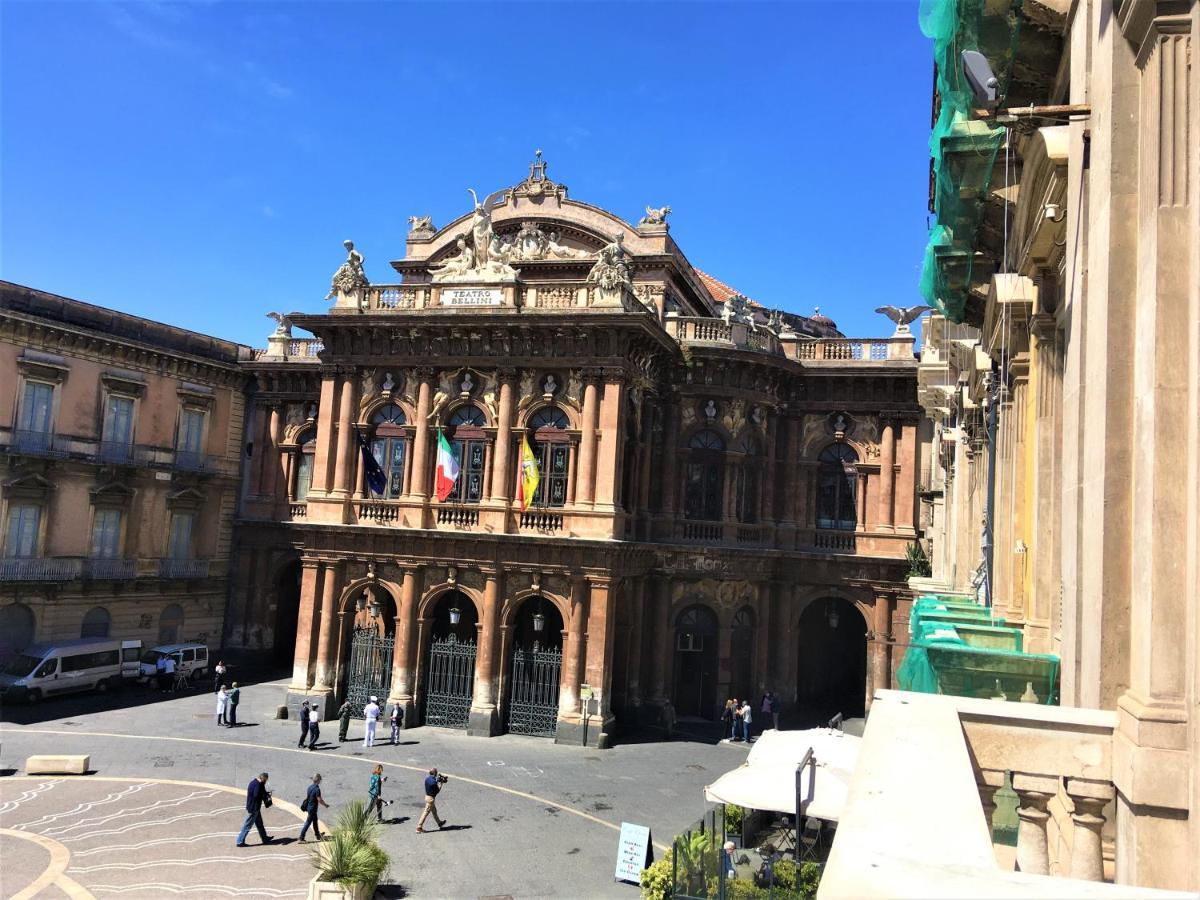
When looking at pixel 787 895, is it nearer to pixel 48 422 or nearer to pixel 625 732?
pixel 625 732

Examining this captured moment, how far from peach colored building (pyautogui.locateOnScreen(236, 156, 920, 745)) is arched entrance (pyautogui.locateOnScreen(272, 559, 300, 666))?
848cm

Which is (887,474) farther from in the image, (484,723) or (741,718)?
(484,723)

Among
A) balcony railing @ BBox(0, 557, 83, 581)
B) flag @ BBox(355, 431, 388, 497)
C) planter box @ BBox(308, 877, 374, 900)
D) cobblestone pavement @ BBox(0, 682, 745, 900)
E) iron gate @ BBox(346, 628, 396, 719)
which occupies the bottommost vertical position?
cobblestone pavement @ BBox(0, 682, 745, 900)

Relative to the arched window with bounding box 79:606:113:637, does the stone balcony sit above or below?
above

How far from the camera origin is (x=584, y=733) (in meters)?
25.0

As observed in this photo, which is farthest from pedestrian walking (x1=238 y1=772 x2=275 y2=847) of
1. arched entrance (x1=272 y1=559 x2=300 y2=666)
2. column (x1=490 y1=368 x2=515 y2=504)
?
arched entrance (x1=272 y1=559 x2=300 y2=666)

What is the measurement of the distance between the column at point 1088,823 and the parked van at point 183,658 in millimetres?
31975

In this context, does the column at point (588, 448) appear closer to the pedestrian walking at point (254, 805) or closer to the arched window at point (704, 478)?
the arched window at point (704, 478)

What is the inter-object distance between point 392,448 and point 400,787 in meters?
11.4

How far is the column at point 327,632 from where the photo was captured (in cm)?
2748

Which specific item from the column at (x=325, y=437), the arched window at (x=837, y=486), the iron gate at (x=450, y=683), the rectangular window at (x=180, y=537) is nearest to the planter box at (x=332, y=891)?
the iron gate at (x=450, y=683)

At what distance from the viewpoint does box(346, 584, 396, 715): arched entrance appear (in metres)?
27.2

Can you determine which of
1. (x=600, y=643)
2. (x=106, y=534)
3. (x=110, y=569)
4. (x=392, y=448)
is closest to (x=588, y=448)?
(x=600, y=643)

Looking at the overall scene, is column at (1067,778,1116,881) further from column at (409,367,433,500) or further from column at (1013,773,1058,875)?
column at (409,367,433,500)
